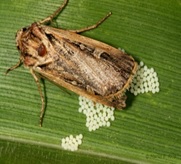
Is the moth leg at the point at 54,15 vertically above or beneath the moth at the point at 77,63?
above

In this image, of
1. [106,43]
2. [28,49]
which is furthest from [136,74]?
[28,49]

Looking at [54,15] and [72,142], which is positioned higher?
[54,15]

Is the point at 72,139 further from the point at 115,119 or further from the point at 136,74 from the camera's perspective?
the point at 136,74

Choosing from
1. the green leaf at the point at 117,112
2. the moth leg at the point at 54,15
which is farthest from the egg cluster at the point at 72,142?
the moth leg at the point at 54,15

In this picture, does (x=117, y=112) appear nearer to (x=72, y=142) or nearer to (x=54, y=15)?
(x=72, y=142)

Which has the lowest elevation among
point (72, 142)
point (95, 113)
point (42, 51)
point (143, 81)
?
point (72, 142)

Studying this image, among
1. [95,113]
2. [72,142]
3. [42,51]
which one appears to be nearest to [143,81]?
Answer: [95,113]

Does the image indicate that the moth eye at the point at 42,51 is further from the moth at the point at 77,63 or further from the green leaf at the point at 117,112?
the green leaf at the point at 117,112
